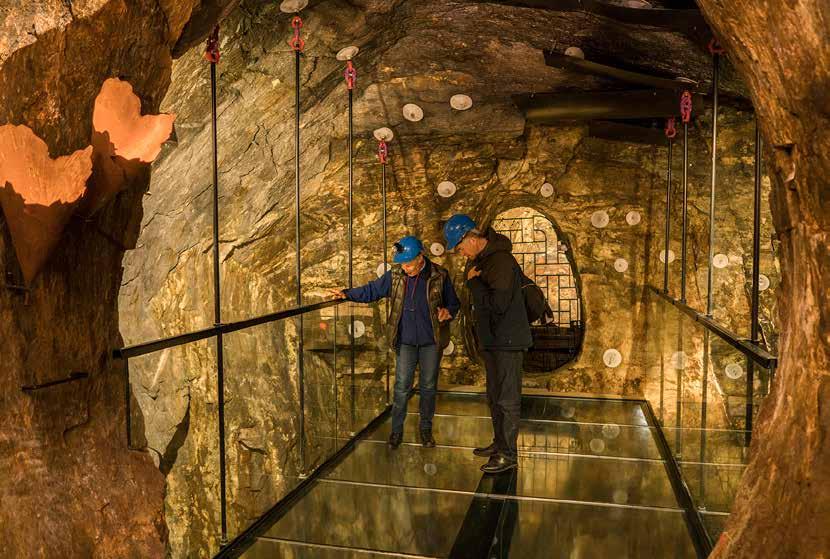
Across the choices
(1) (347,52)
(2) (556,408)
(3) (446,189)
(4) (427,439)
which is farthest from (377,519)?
(3) (446,189)

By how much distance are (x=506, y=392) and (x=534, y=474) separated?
1.71 feet

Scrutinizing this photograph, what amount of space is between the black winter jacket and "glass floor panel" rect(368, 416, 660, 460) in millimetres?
985

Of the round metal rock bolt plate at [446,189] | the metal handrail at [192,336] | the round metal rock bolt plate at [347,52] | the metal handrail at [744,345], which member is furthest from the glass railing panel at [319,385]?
the round metal rock bolt plate at [446,189]

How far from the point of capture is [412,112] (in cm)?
632

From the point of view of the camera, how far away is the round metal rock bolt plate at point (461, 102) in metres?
6.09

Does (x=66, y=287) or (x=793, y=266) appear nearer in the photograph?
(x=793, y=266)

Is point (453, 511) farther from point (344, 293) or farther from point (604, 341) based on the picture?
point (604, 341)

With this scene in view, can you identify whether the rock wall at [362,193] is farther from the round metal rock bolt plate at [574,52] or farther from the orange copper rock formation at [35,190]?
the orange copper rock formation at [35,190]

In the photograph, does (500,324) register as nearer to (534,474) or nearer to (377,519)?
(534,474)

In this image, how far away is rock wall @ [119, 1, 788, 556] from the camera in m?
4.57

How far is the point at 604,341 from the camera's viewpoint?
667 cm

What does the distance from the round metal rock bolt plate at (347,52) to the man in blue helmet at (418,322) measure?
60.1 inches

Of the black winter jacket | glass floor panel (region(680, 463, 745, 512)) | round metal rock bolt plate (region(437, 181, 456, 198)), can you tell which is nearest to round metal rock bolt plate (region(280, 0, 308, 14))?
the black winter jacket

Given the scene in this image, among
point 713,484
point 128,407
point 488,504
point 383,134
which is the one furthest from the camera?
point 383,134
